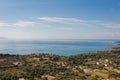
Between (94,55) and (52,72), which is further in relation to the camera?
(94,55)

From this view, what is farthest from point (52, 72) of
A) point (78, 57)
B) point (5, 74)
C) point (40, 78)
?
point (78, 57)

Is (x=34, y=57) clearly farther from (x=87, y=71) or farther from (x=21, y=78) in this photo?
(x=21, y=78)

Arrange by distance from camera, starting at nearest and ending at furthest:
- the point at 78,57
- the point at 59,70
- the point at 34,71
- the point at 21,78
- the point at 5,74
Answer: the point at 21,78, the point at 5,74, the point at 34,71, the point at 59,70, the point at 78,57

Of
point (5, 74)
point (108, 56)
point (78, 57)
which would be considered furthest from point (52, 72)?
point (108, 56)

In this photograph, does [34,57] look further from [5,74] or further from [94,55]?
[5,74]

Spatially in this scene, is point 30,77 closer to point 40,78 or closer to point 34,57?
point 40,78

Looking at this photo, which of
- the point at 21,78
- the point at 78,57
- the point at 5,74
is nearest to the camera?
the point at 21,78

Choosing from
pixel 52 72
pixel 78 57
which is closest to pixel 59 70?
pixel 52 72

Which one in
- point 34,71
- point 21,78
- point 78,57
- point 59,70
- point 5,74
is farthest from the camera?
point 78,57

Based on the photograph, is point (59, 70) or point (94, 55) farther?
point (94, 55)
